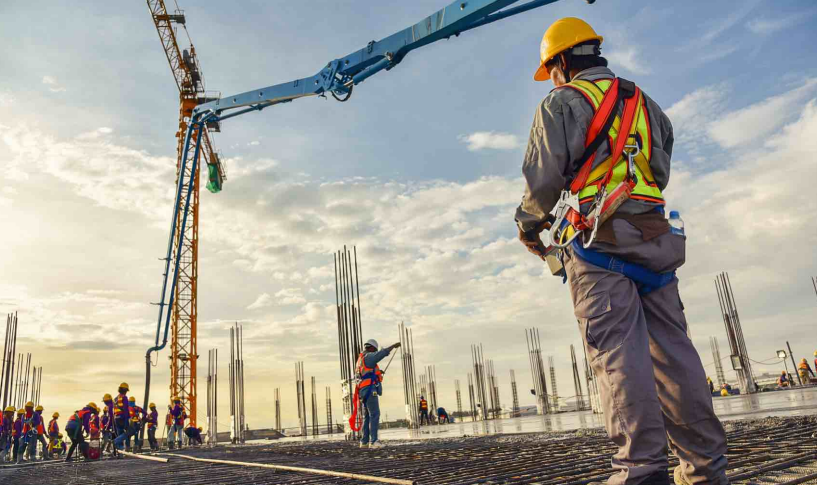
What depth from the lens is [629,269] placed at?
207cm

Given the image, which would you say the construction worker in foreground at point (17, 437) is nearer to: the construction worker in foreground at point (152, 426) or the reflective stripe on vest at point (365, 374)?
the construction worker in foreground at point (152, 426)

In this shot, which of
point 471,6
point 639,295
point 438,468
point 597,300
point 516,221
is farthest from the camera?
point 471,6

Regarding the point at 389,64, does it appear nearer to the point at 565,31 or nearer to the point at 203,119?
the point at 203,119

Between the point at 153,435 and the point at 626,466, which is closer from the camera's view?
the point at 626,466

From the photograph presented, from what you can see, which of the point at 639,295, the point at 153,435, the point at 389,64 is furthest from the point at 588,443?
the point at 153,435

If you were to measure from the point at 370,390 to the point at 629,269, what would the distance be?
21.0 ft

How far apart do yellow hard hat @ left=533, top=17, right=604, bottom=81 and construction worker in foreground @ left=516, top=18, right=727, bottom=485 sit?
257mm

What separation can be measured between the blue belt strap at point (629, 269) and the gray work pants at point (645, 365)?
2 cm

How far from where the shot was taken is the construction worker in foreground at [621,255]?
1.99 metres

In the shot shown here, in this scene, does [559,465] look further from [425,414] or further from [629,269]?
[425,414]

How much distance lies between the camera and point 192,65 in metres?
31.0

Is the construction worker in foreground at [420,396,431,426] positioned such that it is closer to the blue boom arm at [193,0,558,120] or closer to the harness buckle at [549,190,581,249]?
the blue boom arm at [193,0,558,120]

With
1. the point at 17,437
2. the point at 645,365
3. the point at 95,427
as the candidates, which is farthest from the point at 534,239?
the point at 17,437

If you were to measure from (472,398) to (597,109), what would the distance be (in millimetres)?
30448
